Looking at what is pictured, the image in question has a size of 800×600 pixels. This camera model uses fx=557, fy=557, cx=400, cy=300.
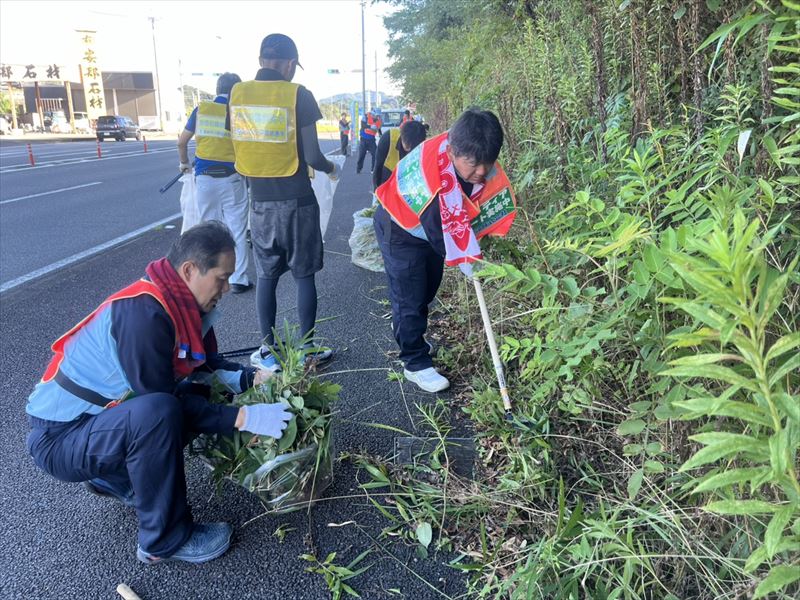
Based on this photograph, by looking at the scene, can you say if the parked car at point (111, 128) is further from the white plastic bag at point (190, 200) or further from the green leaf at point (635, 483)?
the green leaf at point (635, 483)

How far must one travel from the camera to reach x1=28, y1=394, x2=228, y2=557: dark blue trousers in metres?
1.98

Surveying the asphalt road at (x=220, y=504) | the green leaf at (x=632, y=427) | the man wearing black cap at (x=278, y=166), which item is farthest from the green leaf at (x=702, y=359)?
the man wearing black cap at (x=278, y=166)

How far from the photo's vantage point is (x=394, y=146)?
508 cm

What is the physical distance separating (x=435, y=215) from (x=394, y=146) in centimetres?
239

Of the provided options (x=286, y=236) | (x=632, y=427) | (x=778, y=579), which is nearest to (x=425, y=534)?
(x=632, y=427)

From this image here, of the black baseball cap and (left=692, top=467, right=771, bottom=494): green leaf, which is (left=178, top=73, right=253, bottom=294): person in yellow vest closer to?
the black baseball cap

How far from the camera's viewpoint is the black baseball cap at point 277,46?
11.2 feet

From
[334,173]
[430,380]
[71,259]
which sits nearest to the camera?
[430,380]

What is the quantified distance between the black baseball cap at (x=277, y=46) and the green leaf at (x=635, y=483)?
9.94ft

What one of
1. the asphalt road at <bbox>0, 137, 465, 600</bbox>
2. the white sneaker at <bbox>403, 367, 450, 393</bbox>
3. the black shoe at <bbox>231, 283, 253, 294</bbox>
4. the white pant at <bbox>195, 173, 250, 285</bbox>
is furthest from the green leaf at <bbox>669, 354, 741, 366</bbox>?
the black shoe at <bbox>231, 283, 253, 294</bbox>

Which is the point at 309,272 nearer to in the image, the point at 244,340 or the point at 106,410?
the point at 244,340

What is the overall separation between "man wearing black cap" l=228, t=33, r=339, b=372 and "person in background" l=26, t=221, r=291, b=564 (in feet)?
3.98

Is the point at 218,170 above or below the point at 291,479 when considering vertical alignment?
above

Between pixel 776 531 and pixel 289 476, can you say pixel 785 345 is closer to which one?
pixel 776 531
